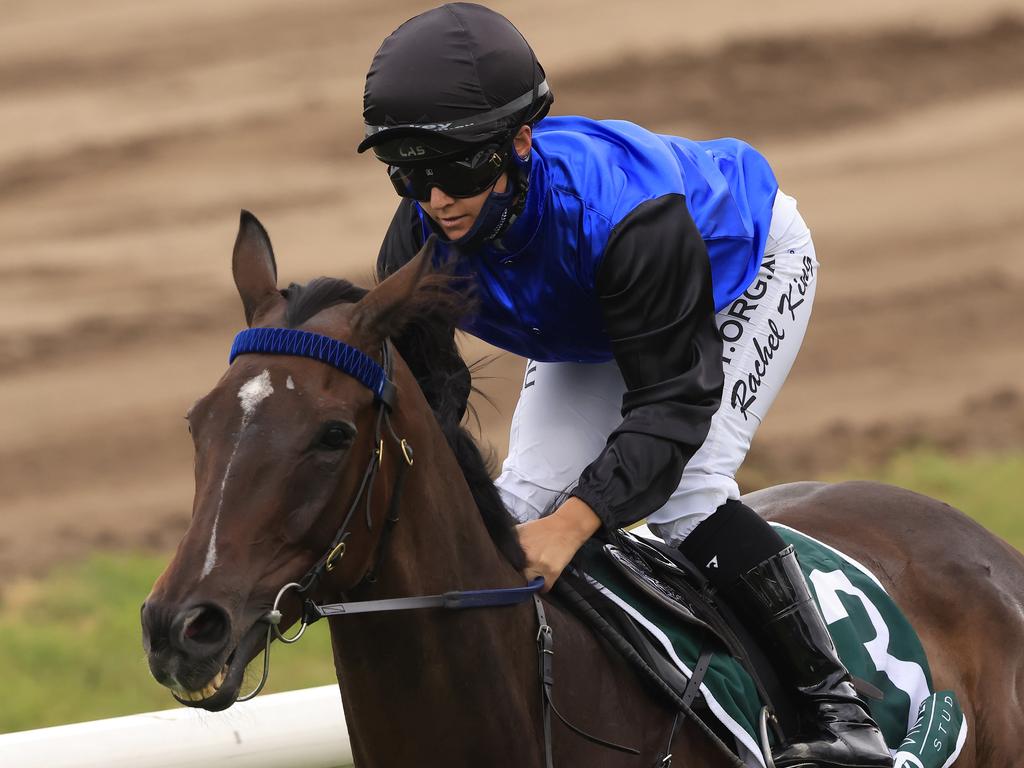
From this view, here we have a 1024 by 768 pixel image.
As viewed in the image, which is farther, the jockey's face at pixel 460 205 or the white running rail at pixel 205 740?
Result: the white running rail at pixel 205 740

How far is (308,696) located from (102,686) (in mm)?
2132

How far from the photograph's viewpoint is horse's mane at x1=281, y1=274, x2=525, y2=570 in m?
2.71

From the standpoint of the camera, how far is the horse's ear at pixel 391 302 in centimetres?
259

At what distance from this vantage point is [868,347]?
34.1 ft

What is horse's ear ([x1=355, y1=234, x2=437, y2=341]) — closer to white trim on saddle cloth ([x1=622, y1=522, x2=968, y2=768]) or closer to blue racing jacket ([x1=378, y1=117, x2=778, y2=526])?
blue racing jacket ([x1=378, y1=117, x2=778, y2=526])

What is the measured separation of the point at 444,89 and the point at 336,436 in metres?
0.75

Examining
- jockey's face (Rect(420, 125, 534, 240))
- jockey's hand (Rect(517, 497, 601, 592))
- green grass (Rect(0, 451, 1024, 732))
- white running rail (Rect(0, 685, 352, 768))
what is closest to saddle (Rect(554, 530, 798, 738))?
jockey's hand (Rect(517, 497, 601, 592))

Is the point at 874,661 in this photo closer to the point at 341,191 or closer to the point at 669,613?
A: the point at 669,613

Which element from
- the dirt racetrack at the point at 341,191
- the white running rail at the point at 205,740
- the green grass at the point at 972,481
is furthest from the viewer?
the dirt racetrack at the point at 341,191

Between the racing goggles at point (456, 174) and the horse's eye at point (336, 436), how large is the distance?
0.64 metres

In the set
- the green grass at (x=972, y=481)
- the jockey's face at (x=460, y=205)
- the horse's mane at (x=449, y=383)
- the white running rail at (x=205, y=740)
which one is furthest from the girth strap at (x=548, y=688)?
the green grass at (x=972, y=481)

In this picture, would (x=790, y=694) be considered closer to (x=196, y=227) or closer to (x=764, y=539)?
(x=764, y=539)

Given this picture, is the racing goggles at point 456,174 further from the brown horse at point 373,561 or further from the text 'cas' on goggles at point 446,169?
the brown horse at point 373,561

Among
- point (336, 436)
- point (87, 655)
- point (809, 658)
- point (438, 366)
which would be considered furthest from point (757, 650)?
point (87, 655)
